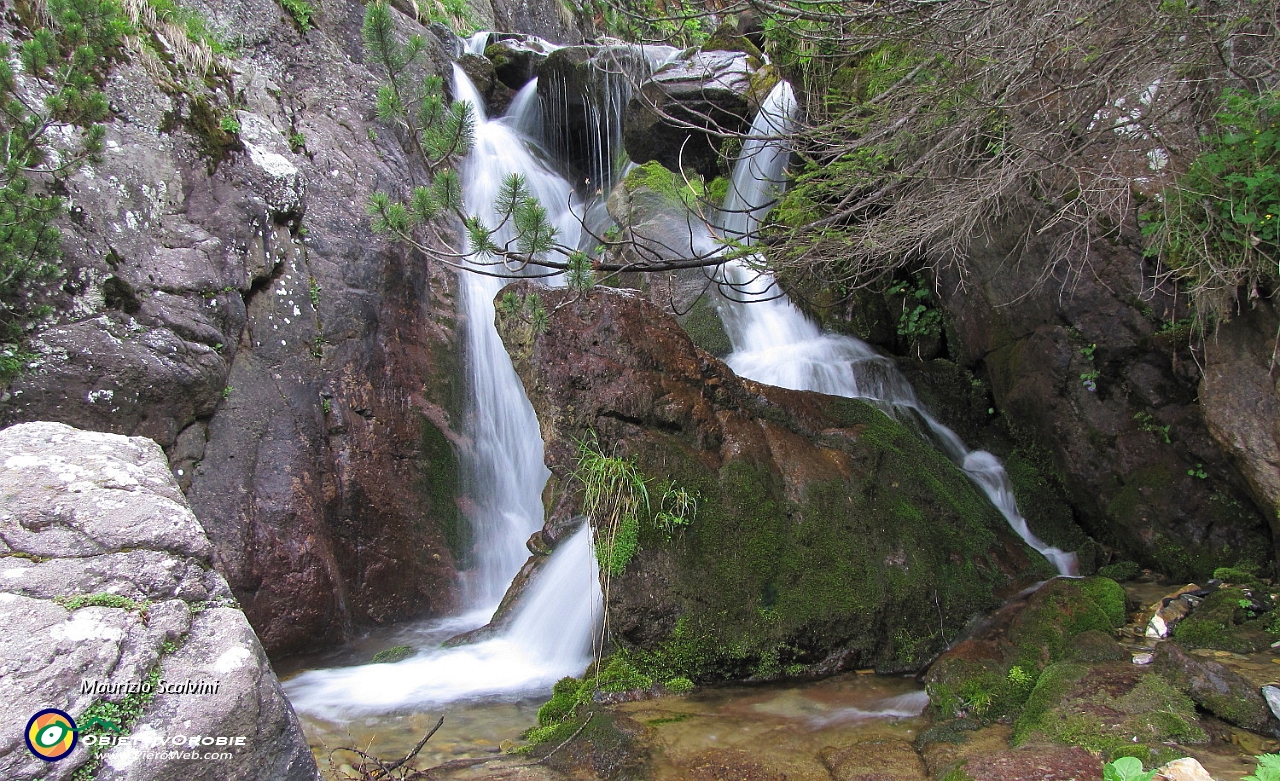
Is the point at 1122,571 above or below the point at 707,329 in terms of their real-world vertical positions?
below

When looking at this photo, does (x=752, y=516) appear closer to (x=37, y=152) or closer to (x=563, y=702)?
(x=563, y=702)

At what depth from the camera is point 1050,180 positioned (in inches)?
219

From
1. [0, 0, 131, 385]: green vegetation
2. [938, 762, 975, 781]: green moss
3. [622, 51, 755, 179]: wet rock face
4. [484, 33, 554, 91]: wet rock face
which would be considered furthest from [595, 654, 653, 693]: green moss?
[484, 33, 554, 91]: wet rock face

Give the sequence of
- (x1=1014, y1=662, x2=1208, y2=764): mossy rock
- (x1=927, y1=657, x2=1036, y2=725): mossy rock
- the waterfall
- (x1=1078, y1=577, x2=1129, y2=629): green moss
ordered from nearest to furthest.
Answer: (x1=1014, y1=662, x2=1208, y2=764): mossy rock
(x1=927, y1=657, x2=1036, y2=725): mossy rock
(x1=1078, y1=577, x2=1129, y2=629): green moss
the waterfall

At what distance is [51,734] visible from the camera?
1.72 meters

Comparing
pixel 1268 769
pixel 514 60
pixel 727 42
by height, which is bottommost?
pixel 1268 769

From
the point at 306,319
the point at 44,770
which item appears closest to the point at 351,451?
the point at 306,319

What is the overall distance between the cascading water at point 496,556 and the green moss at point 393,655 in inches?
4.5

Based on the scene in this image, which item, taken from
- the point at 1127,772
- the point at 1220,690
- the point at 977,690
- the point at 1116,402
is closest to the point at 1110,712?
the point at 1220,690

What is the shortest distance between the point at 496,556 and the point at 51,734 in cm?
550

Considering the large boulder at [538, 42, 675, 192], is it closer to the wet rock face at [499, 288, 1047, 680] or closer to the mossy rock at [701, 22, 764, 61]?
the mossy rock at [701, 22, 764, 61]

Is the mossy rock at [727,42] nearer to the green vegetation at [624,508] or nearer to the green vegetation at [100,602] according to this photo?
the green vegetation at [624,508]

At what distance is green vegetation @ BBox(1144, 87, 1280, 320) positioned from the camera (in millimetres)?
3900

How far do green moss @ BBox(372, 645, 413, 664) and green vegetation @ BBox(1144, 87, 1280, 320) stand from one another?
19.7 ft
